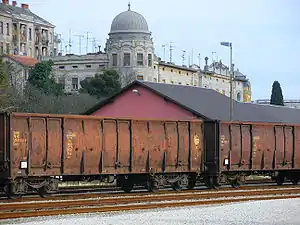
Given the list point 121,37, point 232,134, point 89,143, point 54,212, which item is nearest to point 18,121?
point 89,143

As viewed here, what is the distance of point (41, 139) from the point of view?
23.9m

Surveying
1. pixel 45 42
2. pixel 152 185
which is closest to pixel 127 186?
pixel 152 185

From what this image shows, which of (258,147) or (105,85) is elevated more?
(105,85)

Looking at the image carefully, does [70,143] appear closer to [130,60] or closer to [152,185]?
[152,185]

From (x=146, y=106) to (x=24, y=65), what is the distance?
45515 millimetres

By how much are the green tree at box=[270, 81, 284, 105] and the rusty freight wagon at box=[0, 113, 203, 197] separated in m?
71.7

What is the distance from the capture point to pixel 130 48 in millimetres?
98688

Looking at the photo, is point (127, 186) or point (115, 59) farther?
point (115, 59)

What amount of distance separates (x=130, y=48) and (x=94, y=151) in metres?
73.9

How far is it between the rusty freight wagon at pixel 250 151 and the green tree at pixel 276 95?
65.6 metres

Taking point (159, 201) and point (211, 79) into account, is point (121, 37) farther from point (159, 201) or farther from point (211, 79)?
point (159, 201)

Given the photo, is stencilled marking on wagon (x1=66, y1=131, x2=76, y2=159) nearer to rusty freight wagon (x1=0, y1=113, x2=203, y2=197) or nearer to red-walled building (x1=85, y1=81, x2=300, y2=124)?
rusty freight wagon (x1=0, y1=113, x2=203, y2=197)

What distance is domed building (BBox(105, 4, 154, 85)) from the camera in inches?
3868

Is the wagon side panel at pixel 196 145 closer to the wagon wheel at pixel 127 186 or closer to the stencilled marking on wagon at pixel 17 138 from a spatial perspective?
the wagon wheel at pixel 127 186
